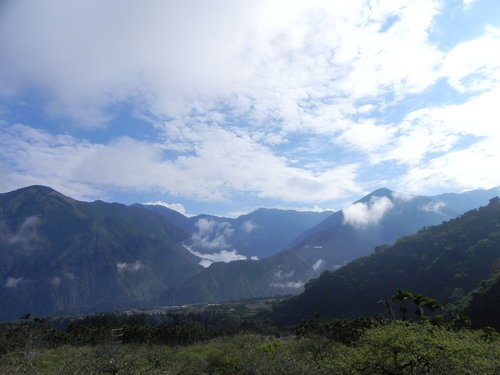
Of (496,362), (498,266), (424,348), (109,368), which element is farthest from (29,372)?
(498,266)

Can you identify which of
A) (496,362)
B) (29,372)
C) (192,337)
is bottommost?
(192,337)

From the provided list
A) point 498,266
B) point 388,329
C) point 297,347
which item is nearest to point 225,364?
point 297,347

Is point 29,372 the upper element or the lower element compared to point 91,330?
upper

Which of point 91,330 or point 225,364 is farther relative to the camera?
point 91,330

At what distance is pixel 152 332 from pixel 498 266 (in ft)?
466

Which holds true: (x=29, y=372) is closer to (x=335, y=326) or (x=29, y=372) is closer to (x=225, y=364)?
(x=225, y=364)

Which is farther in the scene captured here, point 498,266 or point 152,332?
point 498,266

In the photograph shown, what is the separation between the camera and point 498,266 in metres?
183

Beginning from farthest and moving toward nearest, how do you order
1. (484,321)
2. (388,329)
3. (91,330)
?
(91,330) → (484,321) → (388,329)

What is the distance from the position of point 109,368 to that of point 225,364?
46.5m

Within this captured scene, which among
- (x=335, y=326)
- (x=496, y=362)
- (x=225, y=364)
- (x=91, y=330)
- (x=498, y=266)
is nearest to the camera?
(x=496, y=362)

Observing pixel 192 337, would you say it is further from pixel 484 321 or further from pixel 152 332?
pixel 484 321

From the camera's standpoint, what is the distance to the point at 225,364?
267ft

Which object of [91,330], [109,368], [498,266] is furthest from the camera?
[498,266]
